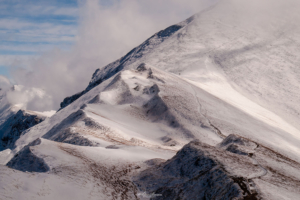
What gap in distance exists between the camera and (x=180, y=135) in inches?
989

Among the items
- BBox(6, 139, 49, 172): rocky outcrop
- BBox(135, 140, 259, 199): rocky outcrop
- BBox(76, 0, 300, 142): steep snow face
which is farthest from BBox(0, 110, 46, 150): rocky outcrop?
BBox(135, 140, 259, 199): rocky outcrop

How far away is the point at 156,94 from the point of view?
30.7 meters

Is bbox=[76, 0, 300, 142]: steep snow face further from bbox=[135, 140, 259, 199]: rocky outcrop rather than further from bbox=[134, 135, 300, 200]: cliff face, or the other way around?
bbox=[135, 140, 259, 199]: rocky outcrop

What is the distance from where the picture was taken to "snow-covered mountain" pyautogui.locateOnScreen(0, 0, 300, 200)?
1027 centimetres

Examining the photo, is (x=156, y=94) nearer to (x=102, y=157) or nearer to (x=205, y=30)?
(x=102, y=157)

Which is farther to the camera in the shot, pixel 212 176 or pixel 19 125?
pixel 19 125

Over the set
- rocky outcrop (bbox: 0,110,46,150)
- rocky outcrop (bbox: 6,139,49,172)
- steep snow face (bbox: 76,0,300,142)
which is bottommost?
rocky outcrop (bbox: 0,110,46,150)

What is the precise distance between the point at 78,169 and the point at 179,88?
74.9ft

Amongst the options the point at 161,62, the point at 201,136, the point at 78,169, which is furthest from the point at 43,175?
the point at 161,62

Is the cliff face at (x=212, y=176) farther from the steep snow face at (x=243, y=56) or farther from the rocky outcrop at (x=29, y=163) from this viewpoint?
the steep snow face at (x=243, y=56)

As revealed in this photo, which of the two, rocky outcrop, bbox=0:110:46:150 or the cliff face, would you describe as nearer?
the cliff face

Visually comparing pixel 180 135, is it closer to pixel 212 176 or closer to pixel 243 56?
pixel 212 176

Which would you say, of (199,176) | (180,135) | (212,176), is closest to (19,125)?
(180,135)

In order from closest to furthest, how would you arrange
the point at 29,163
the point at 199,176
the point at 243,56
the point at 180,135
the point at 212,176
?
the point at 212,176 → the point at 199,176 → the point at 29,163 → the point at 180,135 → the point at 243,56
